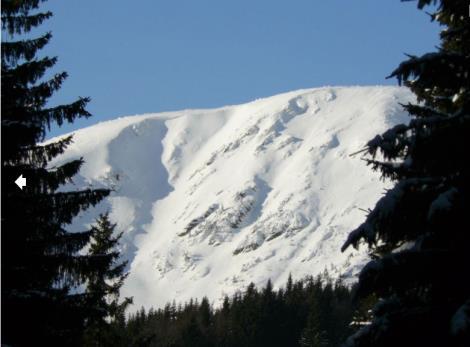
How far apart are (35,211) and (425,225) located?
6599 millimetres

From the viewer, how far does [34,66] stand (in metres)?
15.7

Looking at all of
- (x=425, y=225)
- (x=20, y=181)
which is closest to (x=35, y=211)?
(x=20, y=181)

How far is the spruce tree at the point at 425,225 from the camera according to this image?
1100 cm

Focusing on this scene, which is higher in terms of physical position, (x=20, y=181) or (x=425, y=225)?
(x=20, y=181)

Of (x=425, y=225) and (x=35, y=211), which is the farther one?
(x=35, y=211)

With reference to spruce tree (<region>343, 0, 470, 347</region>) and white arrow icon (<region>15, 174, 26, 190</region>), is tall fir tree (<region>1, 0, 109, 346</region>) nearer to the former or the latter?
white arrow icon (<region>15, 174, 26, 190</region>)

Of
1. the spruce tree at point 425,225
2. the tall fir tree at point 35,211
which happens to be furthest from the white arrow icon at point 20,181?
the spruce tree at point 425,225

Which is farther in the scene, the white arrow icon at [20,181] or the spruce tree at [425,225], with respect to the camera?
the white arrow icon at [20,181]

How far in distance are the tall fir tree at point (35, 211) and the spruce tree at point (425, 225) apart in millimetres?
5517

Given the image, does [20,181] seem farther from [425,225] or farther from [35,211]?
[425,225]

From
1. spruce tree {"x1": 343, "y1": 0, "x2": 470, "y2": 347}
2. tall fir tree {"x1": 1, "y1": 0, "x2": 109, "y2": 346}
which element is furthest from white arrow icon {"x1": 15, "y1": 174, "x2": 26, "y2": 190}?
spruce tree {"x1": 343, "y1": 0, "x2": 470, "y2": 347}

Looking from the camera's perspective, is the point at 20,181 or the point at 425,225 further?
the point at 20,181

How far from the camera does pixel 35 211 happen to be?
15.0 meters

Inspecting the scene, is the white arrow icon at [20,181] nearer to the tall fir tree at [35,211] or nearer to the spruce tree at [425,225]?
the tall fir tree at [35,211]
